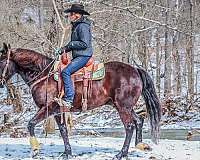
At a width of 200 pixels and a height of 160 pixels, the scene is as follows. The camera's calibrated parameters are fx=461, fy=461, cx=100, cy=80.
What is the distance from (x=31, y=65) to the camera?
26.0 ft

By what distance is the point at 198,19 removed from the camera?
2984 cm

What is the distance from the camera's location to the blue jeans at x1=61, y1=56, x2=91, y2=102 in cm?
757

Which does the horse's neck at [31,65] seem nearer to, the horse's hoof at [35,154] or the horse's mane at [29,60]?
the horse's mane at [29,60]

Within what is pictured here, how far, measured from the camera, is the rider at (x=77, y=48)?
298 inches

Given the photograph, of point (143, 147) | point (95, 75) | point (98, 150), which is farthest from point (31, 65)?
point (143, 147)

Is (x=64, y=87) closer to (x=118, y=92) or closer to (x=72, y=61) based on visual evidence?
(x=72, y=61)

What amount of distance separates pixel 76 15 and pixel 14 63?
1.36 metres

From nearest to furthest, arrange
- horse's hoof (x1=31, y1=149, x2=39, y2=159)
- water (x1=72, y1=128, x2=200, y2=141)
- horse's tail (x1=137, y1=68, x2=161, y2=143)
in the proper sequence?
horse's hoof (x1=31, y1=149, x2=39, y2=159), horse's tail (x1=137, y1=68, x2=161, y2=143), water (x1=72, y1=128, x2=200, y2=141)

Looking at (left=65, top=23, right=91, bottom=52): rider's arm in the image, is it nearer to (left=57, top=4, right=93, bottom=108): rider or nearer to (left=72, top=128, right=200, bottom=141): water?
(left=57, top=4, right=93, bottom=108): rider

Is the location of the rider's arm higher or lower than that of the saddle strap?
higher

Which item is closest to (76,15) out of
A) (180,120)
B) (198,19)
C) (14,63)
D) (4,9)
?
(14,63)

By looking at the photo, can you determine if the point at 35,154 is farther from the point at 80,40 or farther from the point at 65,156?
the point at 80,40

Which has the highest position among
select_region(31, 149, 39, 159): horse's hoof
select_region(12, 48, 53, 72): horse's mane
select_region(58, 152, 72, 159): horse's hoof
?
select_region(12, 48, 53, 72): horse's mane

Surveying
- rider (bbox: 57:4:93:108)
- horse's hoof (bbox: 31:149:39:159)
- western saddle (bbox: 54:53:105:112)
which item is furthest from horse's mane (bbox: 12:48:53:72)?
horse's hoof (bbox: 31:149:39:159)
